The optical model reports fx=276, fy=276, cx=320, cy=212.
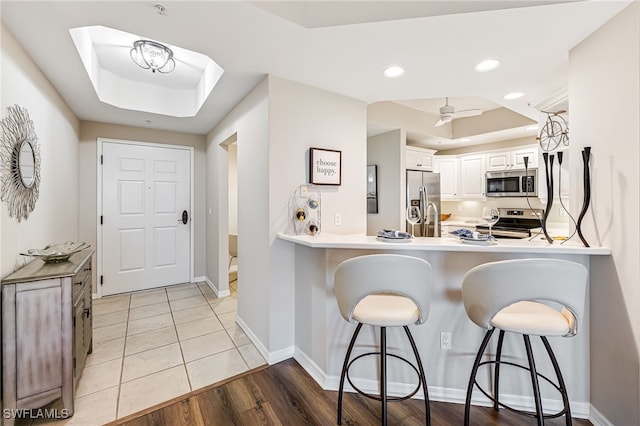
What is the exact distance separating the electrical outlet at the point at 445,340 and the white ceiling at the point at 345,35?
1.89m

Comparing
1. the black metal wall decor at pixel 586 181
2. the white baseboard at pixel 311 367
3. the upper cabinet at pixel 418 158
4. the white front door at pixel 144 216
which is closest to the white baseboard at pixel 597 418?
the black metal wall decor at pixel 586 181

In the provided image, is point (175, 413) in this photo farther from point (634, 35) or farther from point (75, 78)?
point (634, 35)

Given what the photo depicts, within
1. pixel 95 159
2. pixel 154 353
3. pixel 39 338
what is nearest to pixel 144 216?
pixel 95 159

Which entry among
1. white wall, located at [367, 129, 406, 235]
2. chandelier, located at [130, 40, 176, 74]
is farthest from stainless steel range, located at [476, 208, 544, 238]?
chandelier, located at [130, 40, 176, 74]

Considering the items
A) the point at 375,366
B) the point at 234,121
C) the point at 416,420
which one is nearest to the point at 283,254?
the point at 375,366

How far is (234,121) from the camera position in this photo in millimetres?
2988

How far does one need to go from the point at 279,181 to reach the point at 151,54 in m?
1.62

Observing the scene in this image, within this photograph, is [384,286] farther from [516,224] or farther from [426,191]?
[516,224]

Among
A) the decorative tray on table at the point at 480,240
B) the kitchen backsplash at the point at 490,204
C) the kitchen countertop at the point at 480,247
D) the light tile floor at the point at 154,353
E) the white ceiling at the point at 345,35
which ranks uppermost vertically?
the white ceiling at the point at 345,35

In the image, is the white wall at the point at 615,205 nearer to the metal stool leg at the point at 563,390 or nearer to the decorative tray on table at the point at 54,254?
the metal stool leg at the point at 563,390

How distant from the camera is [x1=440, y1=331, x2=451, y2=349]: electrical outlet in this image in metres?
1.79

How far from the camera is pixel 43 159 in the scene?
2266 mm

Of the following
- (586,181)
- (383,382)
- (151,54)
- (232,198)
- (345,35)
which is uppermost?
(151,54)

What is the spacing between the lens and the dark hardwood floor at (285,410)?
5.33 feet
